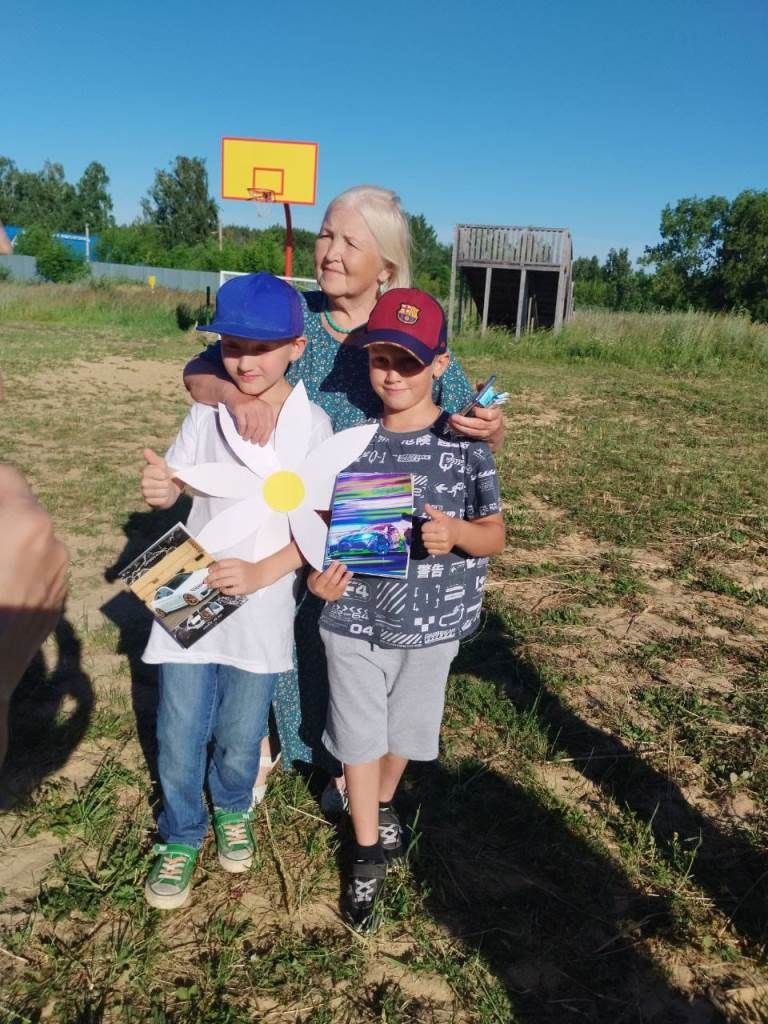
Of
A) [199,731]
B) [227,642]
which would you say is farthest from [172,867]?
[227,642]

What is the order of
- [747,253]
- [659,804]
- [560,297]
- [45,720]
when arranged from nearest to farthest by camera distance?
[659,804], [45,720], [560,297], [747,253]

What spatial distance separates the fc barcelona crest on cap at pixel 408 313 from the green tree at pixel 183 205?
65.5 m

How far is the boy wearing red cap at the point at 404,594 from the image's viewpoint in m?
1.89

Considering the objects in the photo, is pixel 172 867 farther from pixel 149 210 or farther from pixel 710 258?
pixel 149 210

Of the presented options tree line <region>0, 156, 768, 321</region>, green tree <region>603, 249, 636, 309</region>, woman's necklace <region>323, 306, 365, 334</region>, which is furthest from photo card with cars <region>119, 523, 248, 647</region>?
green tree <region>603, 249, 636, 309</region>

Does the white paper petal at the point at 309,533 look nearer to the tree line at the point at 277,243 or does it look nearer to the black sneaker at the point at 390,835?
the black sneaker at the point at 390,835

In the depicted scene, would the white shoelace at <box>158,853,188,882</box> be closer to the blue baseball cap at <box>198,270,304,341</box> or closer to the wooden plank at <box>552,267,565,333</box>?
the blue baseball cap at <box>198,270,304,341</box>

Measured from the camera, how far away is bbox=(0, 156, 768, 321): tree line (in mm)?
46562

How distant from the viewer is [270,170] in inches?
703

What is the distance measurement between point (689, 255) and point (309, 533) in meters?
58.6

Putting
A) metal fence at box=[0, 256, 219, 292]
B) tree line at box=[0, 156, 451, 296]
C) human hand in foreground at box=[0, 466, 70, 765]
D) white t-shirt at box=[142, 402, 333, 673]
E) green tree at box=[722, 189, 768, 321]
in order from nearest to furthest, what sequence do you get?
human hand in foreground at box=[0, 466, 70, 765] → white t-shirt at box=[142, 402, 333, 673] → metal fence at box=[0, 256, 219, 292] → green tree at box=[722, 189, 768, 321] → tree line at box=[0, 156, 451, 296]

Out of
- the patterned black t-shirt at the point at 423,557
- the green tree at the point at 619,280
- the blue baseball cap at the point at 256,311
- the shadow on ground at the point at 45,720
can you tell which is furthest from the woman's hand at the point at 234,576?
the green tree at the point at 619,280

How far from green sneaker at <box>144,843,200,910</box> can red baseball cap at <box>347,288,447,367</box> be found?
145 centimetres

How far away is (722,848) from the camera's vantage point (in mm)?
2391
